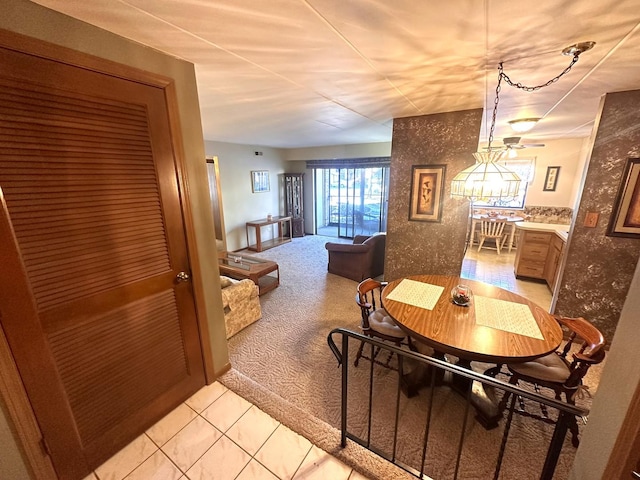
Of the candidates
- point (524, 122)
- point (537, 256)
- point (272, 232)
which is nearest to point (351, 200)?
point (272, 232)

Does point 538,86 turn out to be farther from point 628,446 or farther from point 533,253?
point 533,253

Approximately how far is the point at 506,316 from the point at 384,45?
1.93 metres

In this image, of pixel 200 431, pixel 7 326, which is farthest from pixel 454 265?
pixel 7 326

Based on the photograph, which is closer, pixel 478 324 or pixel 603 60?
pixel 603 60

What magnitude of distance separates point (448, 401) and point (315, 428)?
108 cm

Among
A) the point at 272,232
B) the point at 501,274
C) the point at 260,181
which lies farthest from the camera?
the point at 272,232

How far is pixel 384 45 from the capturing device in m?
1.39

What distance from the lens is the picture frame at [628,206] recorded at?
2.25 meters

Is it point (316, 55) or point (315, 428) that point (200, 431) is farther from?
point (316, 55)

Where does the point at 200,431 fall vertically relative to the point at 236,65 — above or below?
below

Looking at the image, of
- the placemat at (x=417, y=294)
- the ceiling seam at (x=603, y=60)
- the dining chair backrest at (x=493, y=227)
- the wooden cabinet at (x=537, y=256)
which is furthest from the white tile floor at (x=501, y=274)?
the ceiling seam at (x=603, y=60)

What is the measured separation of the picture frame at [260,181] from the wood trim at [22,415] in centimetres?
553

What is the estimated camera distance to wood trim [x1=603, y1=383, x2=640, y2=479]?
73 centimetres

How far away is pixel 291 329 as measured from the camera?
9.67 ft
